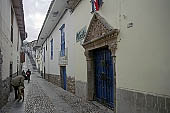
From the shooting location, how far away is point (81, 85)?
922 cm

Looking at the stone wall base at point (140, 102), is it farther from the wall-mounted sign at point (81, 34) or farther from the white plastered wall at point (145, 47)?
the wall-mounted sign at point (81, 34)

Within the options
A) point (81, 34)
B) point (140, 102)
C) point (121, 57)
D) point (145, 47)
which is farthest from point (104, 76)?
point (145, 47)

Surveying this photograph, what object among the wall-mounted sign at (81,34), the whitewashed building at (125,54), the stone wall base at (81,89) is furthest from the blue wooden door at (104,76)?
the wall-mounted sign at (81,34)

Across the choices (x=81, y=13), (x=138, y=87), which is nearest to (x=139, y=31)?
(x=138, y=87)

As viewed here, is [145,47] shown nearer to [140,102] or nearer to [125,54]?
[125,54]

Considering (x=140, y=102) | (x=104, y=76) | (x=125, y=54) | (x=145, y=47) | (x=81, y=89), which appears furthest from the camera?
(x=81, y=89)

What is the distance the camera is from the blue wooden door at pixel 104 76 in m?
6.70

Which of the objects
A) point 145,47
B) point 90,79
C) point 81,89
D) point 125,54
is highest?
point 145,47

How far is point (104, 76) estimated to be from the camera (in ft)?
23.4

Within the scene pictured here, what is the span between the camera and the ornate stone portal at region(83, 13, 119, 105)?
5781 mm

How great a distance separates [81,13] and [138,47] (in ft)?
17.7

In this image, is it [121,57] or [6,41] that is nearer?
[121,57]

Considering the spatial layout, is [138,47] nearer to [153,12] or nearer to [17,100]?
[153,12]

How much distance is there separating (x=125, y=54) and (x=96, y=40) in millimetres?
2231
